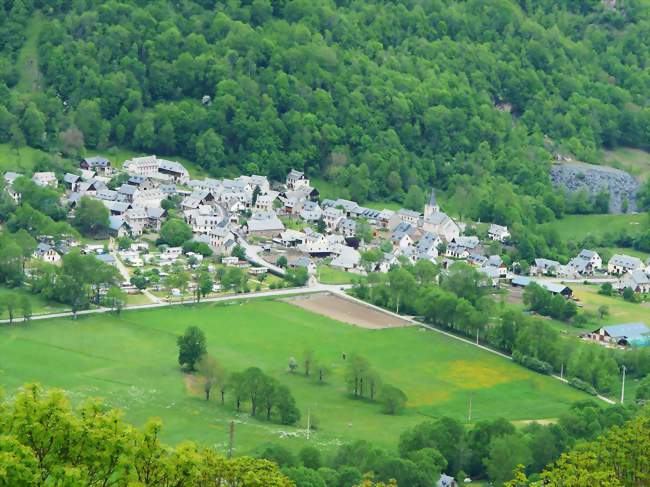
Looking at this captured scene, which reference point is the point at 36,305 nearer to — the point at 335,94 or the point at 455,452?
the point at 455,452

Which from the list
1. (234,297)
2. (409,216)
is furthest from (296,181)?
(234,297)

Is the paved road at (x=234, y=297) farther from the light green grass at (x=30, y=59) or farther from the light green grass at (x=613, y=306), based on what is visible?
the light green grass at (x=30, y=59)

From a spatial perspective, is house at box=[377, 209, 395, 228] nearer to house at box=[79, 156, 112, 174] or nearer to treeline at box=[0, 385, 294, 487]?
house at box=[79, 156, 112, 174]

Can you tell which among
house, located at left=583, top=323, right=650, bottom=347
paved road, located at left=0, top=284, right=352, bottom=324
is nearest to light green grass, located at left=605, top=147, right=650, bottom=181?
house, located at left=583, top=323, right=650, bottom=347

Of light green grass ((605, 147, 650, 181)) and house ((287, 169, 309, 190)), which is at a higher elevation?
light green grass ((605, 147, 650, 181))

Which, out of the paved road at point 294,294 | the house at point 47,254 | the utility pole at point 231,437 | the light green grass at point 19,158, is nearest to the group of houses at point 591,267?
the paved road at point 294,294
